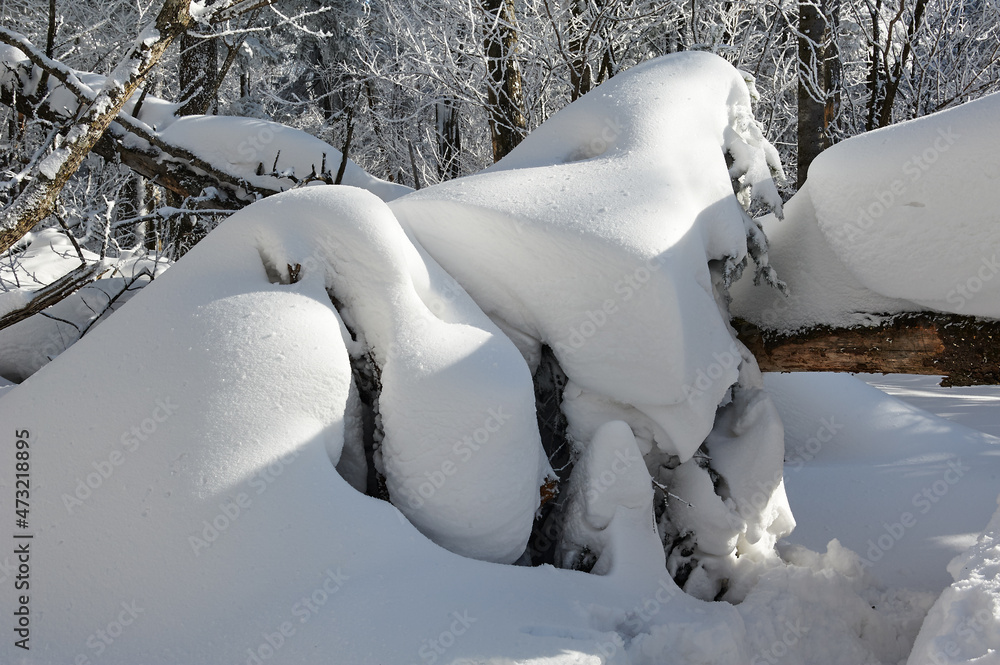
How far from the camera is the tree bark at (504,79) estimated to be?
237 inches

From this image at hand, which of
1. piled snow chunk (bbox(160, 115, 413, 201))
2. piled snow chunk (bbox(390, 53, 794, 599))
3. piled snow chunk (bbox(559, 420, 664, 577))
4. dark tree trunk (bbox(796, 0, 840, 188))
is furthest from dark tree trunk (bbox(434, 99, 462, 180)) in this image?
piled snow chunk (bbox(559, 420, 664, 577))

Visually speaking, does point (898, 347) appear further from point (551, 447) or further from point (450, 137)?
point (450, 137)

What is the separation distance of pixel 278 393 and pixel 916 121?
90.3 inches

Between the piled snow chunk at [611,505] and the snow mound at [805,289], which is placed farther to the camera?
the snow mound at [805,289]

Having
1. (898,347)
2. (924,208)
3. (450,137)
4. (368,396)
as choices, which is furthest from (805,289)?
(450,137)

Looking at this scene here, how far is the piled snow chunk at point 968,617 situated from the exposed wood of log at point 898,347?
2.29ft

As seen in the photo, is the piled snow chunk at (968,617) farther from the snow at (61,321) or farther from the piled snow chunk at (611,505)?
the snow at (61,321)

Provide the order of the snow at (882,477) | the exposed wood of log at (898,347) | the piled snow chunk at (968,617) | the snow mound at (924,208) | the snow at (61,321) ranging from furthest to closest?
1. the snow at (61,321)
2. the snow at (882,477)
3. the exposed wood of log at (898,347)
4. the snow mound at (924,208)
5. the piled snow chunk at (968,617)

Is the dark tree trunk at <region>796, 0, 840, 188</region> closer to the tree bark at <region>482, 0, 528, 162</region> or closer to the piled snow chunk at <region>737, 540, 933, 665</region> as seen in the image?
the tree bark at <region>482, 0, 528, 162</region>

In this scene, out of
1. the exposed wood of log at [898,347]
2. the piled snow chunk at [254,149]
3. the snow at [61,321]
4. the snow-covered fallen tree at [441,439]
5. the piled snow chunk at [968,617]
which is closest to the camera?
the piled snow chunk at [968,617]

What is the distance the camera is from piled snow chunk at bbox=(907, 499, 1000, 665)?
71.8 inches

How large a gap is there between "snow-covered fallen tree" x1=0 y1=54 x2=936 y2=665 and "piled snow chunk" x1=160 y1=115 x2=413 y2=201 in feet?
6.47

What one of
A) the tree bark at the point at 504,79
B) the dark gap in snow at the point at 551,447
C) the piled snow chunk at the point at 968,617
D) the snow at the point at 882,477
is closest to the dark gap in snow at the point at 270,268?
the dark gap in snow at the point at 551,447

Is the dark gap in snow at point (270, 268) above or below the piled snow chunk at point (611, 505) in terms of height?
above
